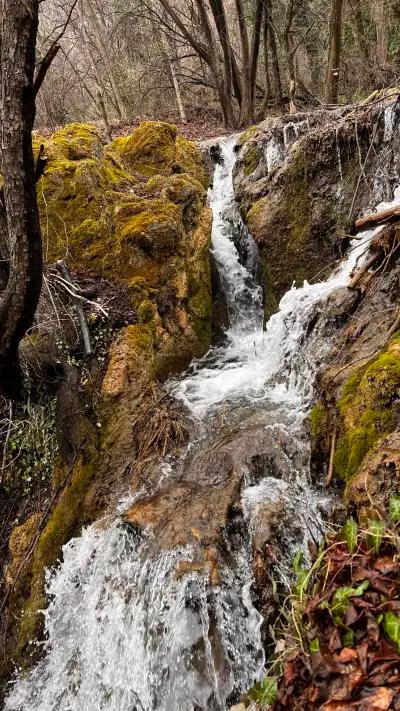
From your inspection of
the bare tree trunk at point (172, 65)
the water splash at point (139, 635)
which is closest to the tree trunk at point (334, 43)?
the bare tree trunk at point (172, 65)

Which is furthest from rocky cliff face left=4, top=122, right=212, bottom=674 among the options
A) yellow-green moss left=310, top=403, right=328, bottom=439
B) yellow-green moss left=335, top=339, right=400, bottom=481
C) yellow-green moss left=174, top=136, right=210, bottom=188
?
yellow-green moss left=335, top=339, right=400, bottom=481

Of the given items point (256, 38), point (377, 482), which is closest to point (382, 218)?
point (377, 482)

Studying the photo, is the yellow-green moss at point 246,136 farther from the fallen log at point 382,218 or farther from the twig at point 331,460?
the twig at point 331,460

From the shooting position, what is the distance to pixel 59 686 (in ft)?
11.2

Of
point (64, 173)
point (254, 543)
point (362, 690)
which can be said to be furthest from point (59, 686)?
point (64, 173)

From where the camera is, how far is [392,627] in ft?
4.90

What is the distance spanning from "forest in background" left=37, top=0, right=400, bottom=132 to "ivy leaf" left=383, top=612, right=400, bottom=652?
917 cm

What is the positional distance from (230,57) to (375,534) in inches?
572

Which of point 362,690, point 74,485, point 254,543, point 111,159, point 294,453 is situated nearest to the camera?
point 362,690

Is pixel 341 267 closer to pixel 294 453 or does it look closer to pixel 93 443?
pixel 294 453

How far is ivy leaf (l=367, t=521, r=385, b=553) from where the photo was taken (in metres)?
1.78

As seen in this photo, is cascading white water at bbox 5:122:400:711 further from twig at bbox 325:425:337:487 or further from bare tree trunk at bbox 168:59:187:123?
bare tree trunk at bbox 168:59:187:123

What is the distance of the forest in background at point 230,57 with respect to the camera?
10.5 metres

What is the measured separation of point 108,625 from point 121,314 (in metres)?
3.45
